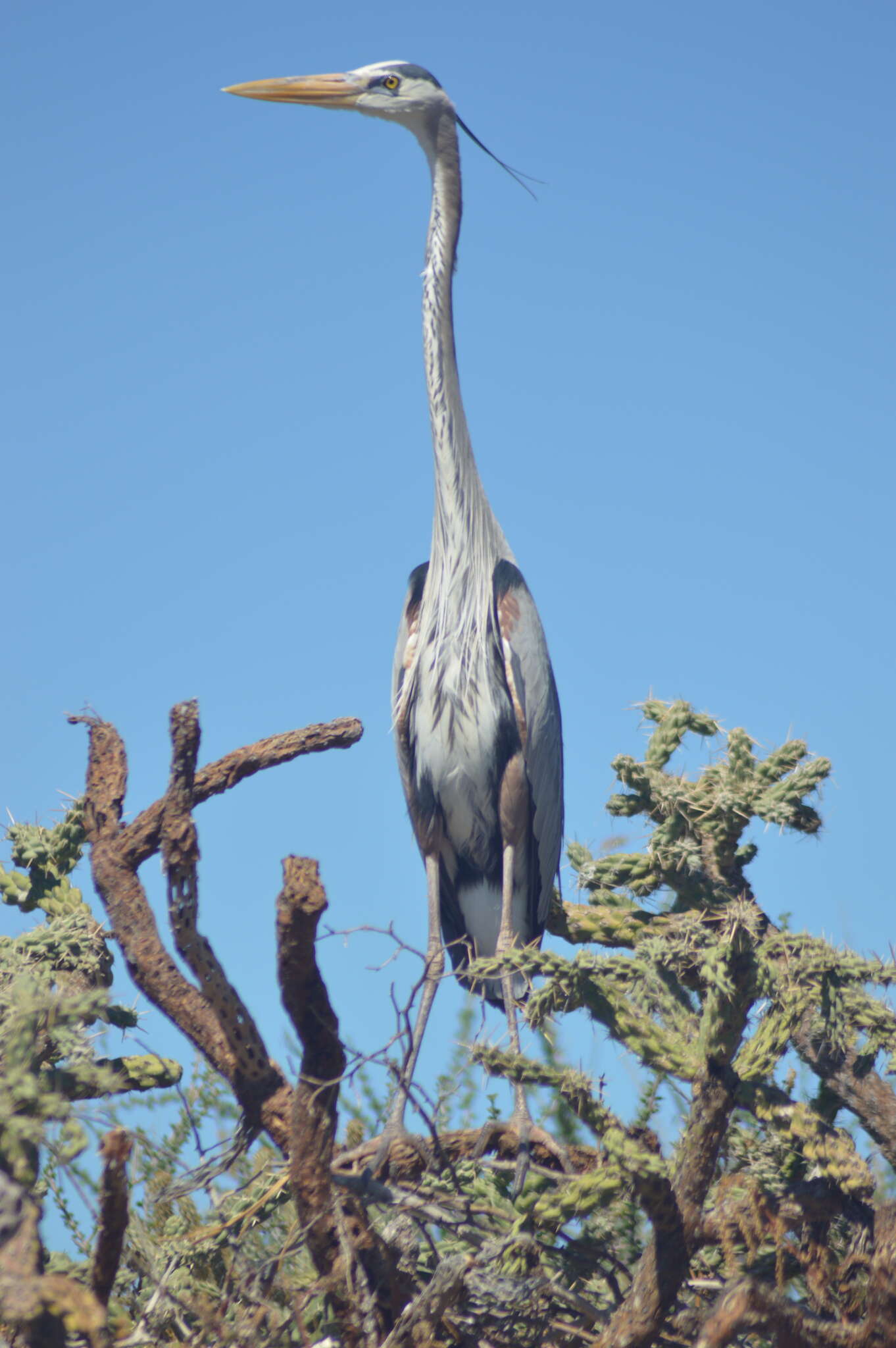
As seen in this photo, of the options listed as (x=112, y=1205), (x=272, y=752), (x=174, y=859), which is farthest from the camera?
(x=272, y=752)

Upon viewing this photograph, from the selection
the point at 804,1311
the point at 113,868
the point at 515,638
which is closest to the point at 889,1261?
the point at 804,1311

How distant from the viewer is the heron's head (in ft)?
19.3

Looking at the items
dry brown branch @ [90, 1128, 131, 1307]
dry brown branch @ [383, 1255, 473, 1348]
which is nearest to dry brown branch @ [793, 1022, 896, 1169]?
dry brown branch @ [383, 1255, 473, 1348]

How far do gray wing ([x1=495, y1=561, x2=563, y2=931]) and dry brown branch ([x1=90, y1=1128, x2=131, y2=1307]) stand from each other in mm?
2890

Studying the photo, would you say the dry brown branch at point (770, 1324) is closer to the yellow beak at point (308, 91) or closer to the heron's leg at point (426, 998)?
the heron's leg at point (426, 998)

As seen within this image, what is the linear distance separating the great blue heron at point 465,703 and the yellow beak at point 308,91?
27cm

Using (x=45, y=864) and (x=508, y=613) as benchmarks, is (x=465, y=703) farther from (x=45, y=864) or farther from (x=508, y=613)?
(x=45, y=864)

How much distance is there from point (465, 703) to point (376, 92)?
2945 millimetres

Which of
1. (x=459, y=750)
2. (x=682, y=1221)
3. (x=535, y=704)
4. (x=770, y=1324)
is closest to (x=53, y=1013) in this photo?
(x=682, y=1221)

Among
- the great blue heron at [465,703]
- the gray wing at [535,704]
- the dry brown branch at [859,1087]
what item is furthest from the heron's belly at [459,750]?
the dry brown branch at [859,1087]

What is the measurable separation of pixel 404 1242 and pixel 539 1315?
1.33 ft

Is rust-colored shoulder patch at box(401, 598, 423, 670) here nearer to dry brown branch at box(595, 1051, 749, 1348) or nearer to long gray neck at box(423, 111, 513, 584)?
long gray neck at box(423, 111, 513, 584)

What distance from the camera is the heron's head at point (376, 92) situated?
5.89m

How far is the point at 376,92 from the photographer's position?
19.5 ft
